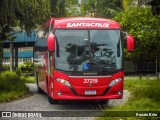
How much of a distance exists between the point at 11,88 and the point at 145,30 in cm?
1188

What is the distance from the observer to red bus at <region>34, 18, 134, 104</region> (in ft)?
43.8

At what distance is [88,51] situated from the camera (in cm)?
1370

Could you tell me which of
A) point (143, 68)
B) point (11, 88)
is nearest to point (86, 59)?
point (11, 88)

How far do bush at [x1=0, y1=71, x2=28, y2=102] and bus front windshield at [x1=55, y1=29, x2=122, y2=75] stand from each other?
3.32 m

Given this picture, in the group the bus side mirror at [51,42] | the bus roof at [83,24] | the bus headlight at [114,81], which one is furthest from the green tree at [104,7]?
the bus side mirror at [51,42]

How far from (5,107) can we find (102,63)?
3596mm

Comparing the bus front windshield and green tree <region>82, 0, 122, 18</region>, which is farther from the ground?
green tree <region>82, 0, 122, 18</region>

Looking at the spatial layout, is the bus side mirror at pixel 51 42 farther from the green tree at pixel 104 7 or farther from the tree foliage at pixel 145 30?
the green tree at pixel 104 7

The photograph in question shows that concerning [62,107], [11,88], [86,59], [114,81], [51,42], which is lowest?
[62,107]

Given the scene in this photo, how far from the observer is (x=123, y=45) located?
1428 cm

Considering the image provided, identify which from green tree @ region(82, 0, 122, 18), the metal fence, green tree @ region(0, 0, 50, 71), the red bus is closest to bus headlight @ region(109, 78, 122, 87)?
the red bus

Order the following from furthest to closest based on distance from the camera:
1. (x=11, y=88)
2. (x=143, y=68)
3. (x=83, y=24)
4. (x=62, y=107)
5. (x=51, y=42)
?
(x=143, y=68)
(x=11, y=88)
(x=62, y=107)
(x=83, y=24)
(x=51, y=42)

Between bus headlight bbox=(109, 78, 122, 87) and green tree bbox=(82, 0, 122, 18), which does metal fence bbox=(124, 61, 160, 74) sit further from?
bus headlight bbox=(109, 78, 122, 87)

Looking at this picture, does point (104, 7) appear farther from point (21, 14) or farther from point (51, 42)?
point (51, 42)
